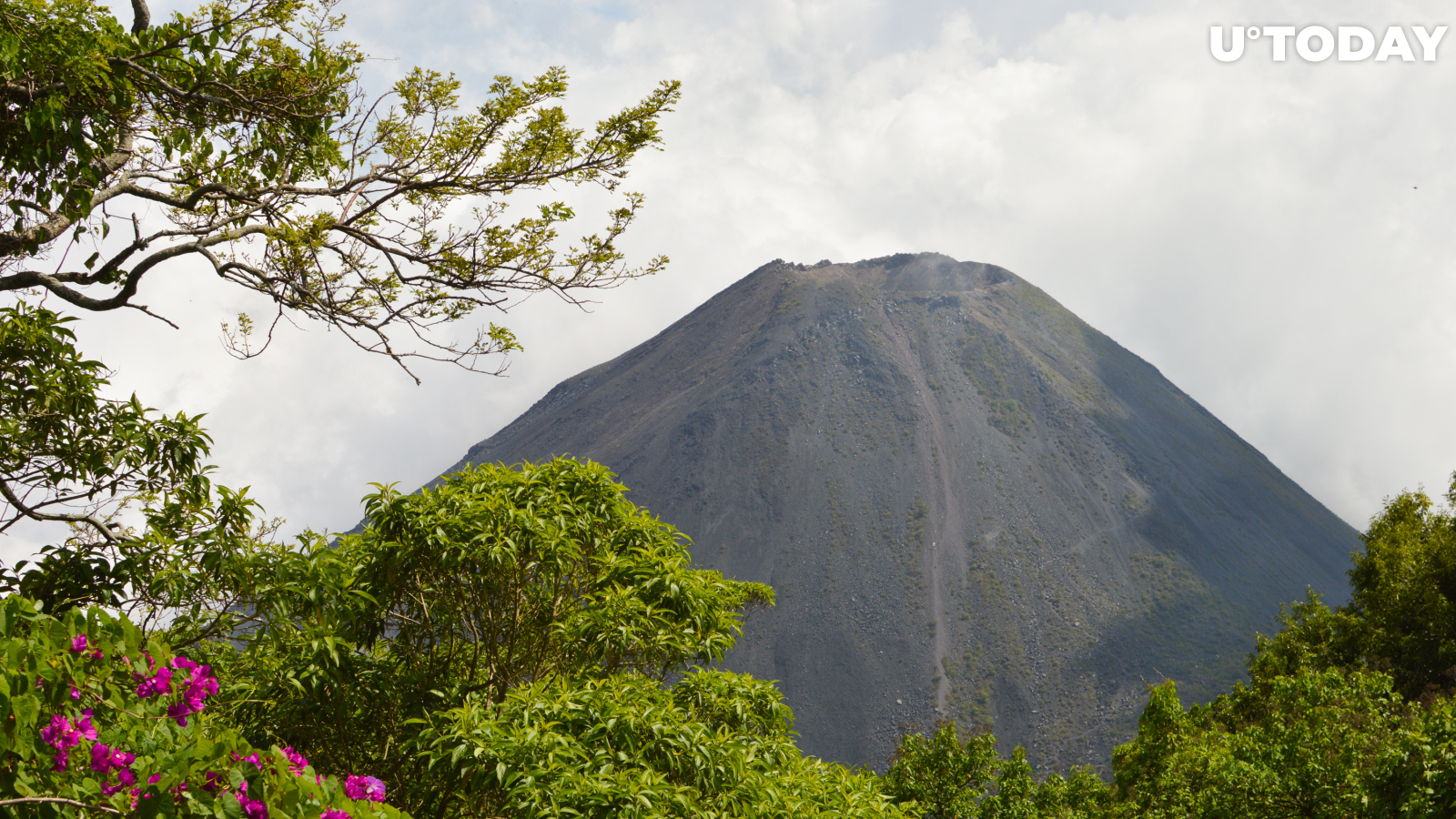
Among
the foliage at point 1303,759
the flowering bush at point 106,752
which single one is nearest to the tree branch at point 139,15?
the flowering bush at point 106,752

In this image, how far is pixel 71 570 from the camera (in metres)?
5.32

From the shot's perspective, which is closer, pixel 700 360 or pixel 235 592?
pixel 235 592

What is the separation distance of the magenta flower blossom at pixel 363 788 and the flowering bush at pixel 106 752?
28 centimetres

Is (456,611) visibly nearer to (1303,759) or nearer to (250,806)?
(250,806)

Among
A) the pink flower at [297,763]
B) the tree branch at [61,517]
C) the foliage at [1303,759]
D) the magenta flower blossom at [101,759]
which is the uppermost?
the tree branch at [61,517]

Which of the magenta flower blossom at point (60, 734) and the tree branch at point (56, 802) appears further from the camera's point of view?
the magenta flower blossom at point (60, 734)

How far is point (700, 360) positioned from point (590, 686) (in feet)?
391

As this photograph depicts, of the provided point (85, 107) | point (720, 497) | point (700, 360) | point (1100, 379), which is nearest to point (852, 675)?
point (720, 497)

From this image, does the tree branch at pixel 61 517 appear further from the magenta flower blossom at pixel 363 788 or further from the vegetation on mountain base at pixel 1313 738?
the vegetation on mountain base at pixel 1313 738

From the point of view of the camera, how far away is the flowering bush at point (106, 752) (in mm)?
2477

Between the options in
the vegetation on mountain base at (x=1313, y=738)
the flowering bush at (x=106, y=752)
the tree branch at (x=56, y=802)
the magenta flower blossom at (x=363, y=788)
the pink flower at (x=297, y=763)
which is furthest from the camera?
the vegetation on mountain base at (x=1313, y=738)

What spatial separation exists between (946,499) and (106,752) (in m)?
97.0

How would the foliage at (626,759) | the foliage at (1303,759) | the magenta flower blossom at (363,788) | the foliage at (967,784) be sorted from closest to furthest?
the magenta flower blossom at (363,788)
the foliage at (626,759)
the foliage at (1303,759)
the foliage at (967,784)

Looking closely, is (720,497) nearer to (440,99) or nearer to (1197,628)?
(1197,628)
